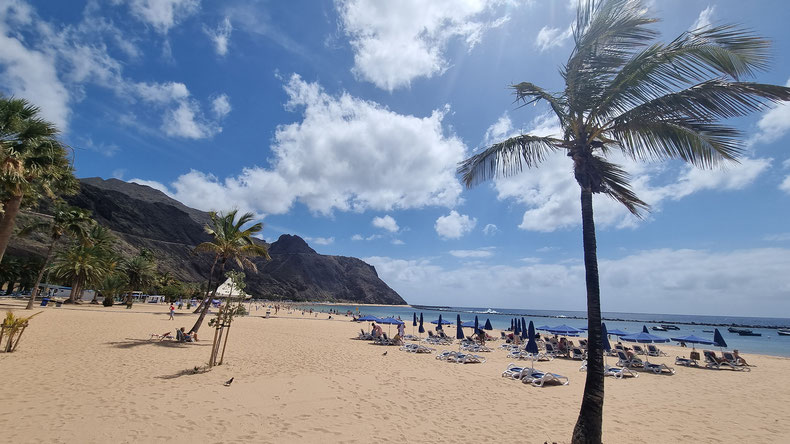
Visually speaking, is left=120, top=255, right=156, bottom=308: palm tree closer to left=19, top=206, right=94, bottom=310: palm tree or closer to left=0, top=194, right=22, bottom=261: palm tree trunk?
left=19, top=206, right=94, bottom=310: palm tree

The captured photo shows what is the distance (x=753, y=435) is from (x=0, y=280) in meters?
58.6

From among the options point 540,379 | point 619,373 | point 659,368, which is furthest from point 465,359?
point 659,368

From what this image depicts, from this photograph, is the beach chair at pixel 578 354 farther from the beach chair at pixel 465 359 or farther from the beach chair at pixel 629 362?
→ the beach chair at pixel 465 359

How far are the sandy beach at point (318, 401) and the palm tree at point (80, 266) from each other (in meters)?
20.6

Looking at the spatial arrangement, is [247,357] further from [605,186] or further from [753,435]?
[753,435]

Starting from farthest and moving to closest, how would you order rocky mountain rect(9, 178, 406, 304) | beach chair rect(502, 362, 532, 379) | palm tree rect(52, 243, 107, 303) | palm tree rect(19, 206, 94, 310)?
1. rocky mountain rect(9, 178, 406, 304)
2. palm tree rect(52, 243, 107, 303)
3. palm tree rect(19, 206, 94, 310)
4. beach chair rect(502, 362, 532, 379)

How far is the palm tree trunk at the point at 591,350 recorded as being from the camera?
4.89 meters

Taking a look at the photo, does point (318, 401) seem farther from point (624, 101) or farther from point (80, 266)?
point (80, 266)

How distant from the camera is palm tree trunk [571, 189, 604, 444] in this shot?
4.89m

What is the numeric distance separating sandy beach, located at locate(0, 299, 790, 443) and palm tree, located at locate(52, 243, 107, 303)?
2056 centimetres

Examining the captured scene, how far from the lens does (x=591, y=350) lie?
17.0 feet

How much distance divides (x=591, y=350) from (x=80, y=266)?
38479 millimetres

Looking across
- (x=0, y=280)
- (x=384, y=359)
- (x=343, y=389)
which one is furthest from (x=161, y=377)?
(x=0, y=280)

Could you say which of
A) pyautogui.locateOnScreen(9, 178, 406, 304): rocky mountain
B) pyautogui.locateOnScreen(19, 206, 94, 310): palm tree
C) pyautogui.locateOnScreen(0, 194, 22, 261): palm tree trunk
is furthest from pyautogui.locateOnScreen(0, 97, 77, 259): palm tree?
pyautogui.locateOnScreen(9, 178, 406, 304): rocky mountain
